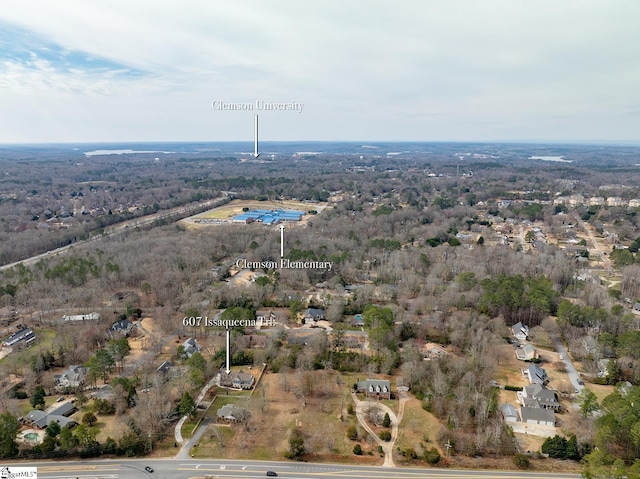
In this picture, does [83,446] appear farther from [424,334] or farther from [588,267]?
[588,267]

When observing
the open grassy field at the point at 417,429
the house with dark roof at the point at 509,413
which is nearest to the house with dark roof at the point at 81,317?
the open grassy field at the point at 417,429

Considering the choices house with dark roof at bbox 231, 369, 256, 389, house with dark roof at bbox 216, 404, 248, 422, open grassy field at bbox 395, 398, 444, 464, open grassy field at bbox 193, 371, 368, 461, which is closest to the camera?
open grassy field at bbox 193, 371, 368, 461

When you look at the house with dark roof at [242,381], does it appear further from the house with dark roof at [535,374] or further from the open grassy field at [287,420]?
the house with dark roof at [535,374]

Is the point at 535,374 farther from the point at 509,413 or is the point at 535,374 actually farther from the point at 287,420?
the point at 287,420

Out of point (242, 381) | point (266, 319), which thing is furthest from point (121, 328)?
point (242, 381)

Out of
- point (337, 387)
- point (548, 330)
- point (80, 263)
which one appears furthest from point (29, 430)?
point (548, 330)

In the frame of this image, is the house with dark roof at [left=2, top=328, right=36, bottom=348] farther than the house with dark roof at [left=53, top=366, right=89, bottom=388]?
Yes

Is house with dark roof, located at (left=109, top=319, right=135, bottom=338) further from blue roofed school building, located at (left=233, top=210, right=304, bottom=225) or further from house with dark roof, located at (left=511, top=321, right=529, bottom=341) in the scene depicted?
blue roofed school building, located at (left=233, top=210, right=304, bottom=225)

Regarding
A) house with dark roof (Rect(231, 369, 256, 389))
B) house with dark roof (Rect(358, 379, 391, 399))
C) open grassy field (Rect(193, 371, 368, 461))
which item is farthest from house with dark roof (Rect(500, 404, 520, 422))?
house with dark roof (Rect(231, 369, 256, 389))
